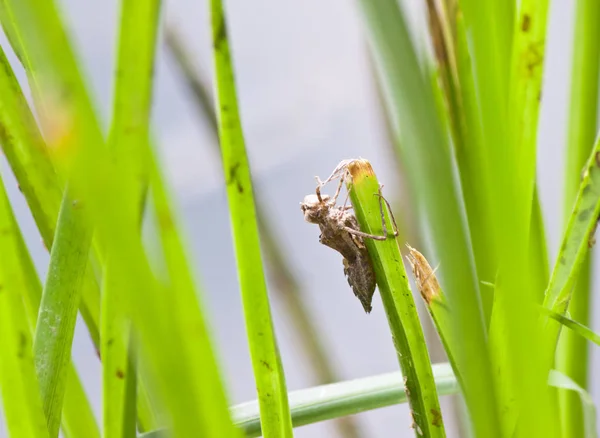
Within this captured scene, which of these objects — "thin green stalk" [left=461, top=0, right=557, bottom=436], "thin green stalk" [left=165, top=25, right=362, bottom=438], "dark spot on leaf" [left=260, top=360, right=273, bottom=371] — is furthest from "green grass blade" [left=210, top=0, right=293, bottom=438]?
"thin green stalk" [left=165, top=25, right=362, bottom=438]

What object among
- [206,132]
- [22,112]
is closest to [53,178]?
[22,112]

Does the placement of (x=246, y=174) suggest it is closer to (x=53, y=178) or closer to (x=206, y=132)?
(x=53, y=178)

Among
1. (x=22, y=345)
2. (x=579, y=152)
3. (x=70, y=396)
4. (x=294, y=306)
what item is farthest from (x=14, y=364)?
(x=294, y=306)

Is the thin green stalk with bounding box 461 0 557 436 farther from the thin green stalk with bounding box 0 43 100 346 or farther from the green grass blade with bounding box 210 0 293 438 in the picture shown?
the thin green stalk with bounding box 0 43 100 346

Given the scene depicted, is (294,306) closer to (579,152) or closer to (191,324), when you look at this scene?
A: (579,152)

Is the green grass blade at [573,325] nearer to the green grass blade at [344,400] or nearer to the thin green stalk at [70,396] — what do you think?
the green grass blade at [344,400]
